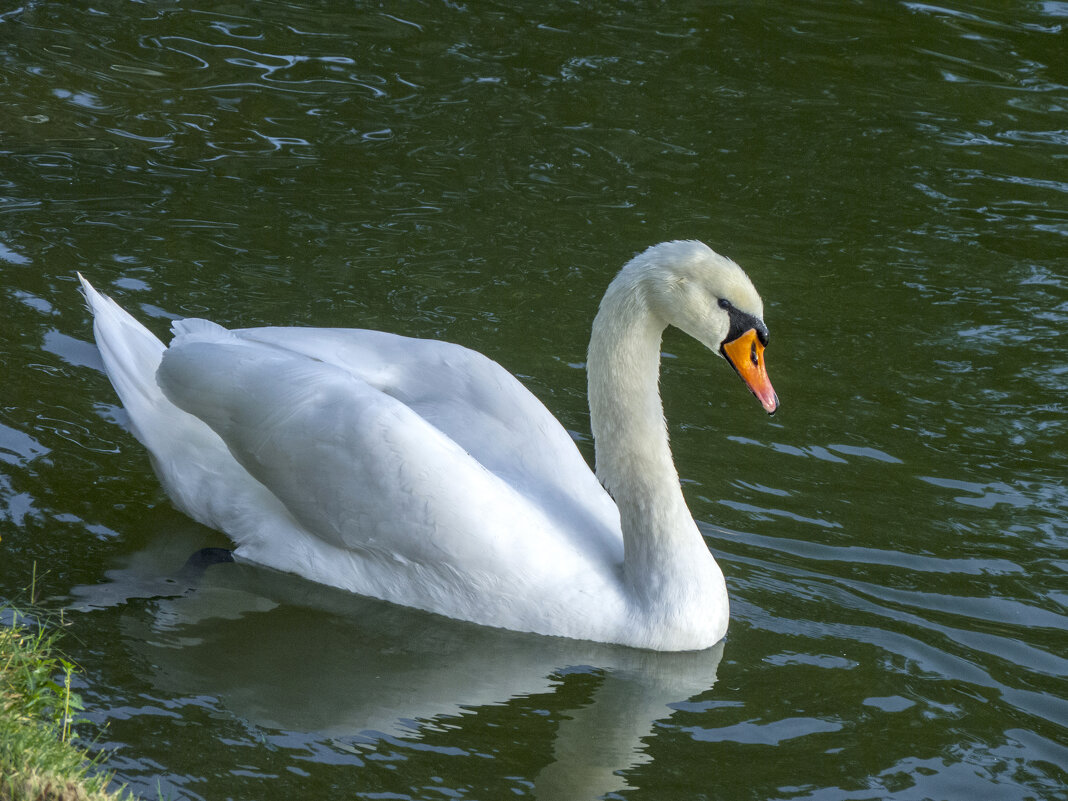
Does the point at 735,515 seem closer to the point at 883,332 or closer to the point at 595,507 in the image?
the point at 595,507

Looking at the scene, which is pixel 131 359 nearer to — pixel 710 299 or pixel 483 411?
pixel 483 411

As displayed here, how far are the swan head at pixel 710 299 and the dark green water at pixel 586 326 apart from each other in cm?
106

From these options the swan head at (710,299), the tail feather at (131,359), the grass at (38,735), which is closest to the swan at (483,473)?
the swan head at (710,299)

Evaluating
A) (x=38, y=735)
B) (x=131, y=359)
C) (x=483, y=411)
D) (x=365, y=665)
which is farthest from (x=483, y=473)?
(x=38, y=735)

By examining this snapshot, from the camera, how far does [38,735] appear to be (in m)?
4.20

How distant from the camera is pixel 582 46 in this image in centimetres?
1172

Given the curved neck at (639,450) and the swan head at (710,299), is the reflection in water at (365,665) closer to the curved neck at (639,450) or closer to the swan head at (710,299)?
the curved neck at (639,450)

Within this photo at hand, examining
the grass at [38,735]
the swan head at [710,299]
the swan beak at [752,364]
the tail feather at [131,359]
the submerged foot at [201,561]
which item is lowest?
the submerged foot at [201,561]

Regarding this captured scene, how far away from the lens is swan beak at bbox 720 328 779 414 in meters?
5.62

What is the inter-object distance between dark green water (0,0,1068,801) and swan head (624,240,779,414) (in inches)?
41.8

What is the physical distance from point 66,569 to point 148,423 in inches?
28.1

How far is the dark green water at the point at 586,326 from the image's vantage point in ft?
17.1

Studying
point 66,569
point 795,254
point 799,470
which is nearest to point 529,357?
point 799,470

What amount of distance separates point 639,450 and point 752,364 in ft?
1.71
